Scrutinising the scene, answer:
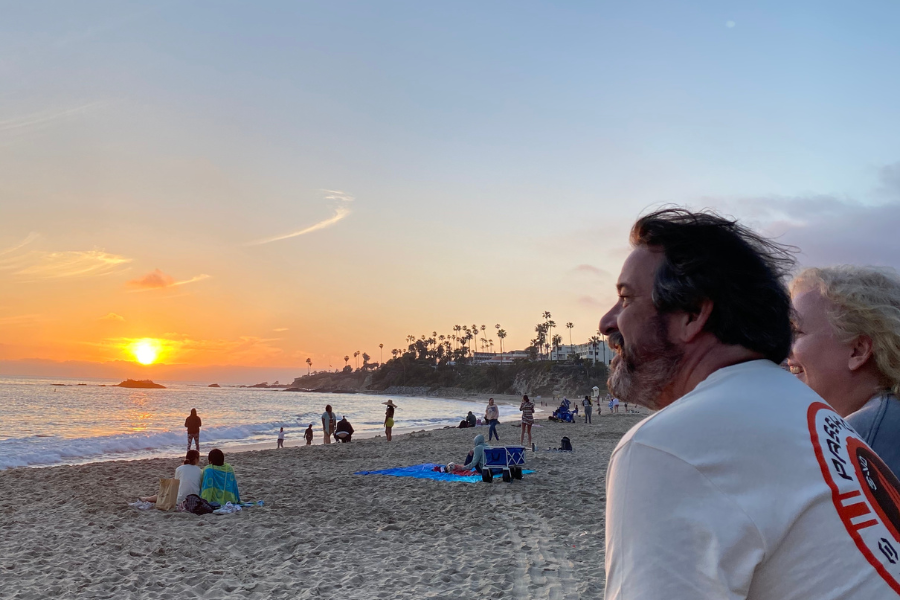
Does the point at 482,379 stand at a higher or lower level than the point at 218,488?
lower

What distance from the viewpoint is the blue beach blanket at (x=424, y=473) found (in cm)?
1221

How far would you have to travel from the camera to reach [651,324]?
123 centimetres

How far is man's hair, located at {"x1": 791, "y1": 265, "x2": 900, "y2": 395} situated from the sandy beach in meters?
4.20

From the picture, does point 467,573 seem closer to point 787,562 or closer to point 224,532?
point 224,532

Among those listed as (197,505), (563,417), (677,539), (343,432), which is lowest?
(563,417)

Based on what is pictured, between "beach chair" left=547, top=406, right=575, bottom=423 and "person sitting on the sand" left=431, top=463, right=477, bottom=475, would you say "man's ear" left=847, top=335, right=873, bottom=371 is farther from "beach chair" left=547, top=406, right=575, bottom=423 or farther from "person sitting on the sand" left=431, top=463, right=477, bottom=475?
"beach chair" left=547, top=406, right=575, bottom=423

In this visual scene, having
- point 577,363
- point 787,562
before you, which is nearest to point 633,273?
point 787,562

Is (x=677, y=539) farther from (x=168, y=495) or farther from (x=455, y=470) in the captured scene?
(x=455, y=470)

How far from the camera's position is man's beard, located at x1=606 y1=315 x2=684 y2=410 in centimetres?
123

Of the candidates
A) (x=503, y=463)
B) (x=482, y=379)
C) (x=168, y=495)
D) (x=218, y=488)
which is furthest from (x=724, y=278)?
(x=482, y=379)

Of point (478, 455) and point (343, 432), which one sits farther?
point (343, 432)

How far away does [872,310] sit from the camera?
196 centimetres

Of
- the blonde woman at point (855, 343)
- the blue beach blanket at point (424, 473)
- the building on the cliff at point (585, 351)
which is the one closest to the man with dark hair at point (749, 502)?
the blonde woman at point (855, 343)

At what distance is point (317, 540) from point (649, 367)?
7.29 metres
